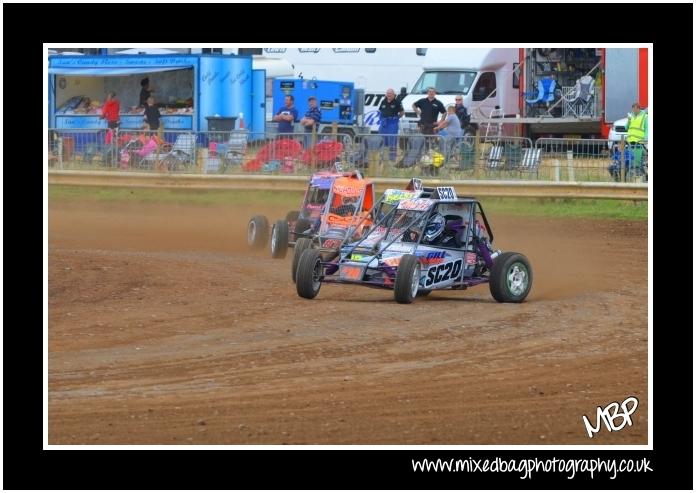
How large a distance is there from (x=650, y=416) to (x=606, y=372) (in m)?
1.51

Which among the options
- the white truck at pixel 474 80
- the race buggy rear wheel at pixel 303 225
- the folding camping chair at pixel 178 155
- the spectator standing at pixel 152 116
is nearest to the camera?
the race buggy rear wheel at pixel 303 225

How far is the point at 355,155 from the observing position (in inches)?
885

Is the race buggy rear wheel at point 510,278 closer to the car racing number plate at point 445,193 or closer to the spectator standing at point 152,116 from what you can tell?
the car racing number plate at point 445,193

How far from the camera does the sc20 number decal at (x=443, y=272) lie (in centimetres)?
1261

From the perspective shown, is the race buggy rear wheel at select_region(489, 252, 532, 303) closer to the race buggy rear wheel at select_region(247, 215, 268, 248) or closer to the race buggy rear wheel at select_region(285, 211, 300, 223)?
the race buggy rear wheel at select_region(285, 211, 300, 223)

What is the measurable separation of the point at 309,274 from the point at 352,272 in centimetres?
44

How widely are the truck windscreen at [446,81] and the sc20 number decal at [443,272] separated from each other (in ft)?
58.3

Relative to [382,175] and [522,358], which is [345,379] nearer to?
[522,358]

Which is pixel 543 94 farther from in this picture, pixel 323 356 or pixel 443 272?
pixel 323 356

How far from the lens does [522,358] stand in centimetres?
1004

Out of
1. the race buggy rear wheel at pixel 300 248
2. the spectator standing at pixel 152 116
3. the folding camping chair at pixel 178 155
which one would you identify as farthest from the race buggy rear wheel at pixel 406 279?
the spectator standing at pixel 152 116

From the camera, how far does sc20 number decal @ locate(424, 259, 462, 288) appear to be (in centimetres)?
1261

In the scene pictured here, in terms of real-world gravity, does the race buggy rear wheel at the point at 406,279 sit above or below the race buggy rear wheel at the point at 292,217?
below

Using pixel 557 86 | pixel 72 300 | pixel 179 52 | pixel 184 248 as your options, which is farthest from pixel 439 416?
pixel 179 52
